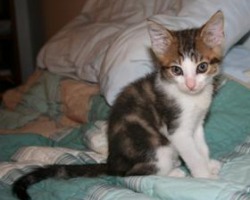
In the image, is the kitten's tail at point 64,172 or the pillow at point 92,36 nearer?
the kitten's tail at point 64,172

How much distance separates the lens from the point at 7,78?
354 cm

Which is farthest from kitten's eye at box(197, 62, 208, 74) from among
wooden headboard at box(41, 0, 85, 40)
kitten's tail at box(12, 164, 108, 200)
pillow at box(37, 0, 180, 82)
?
wooden headboard at box(41, 0, 85, 40)

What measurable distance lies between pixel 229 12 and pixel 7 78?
235 centimetres

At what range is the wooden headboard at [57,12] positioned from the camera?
9.89 feet

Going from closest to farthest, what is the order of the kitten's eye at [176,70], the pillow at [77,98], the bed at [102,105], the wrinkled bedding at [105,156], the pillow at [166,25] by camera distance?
the wrinkled bedding at [105,156] → the bed at [102,105] → the kitten's eye at [176,70] → the pillow at [166,25] → the pillow at [77,98]

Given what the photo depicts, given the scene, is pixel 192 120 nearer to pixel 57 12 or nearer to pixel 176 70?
pixel 176 70

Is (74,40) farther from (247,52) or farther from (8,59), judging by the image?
(8,59)

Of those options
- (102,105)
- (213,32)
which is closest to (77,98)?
(102,105)

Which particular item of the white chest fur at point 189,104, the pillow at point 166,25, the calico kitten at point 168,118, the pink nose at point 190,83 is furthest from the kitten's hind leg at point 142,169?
the pillow at point 166,25

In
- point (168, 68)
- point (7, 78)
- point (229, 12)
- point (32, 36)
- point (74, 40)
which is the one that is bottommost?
point (7, 78)

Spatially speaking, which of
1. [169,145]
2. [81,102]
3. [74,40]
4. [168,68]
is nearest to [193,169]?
[169,145]

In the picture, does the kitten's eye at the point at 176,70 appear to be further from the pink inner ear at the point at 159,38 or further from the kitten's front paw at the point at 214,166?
the kitten's front paw at the point at 214,166

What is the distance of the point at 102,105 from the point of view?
71.9 inches

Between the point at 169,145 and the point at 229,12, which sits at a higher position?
the point at 229,12
